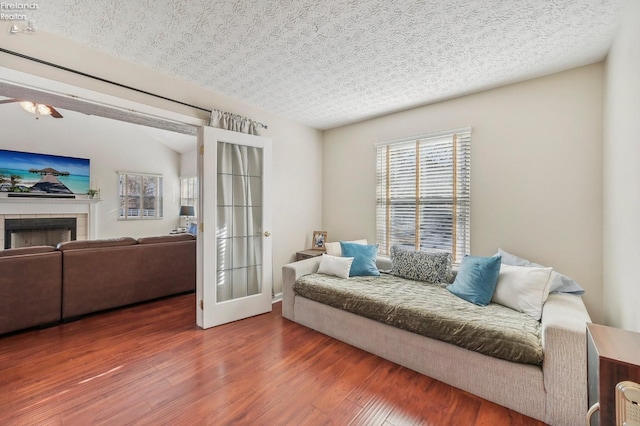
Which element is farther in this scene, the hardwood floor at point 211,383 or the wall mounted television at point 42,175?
the wall mounted television at point 42,175

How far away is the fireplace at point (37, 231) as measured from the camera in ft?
16.7

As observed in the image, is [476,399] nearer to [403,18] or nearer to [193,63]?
[403,18]

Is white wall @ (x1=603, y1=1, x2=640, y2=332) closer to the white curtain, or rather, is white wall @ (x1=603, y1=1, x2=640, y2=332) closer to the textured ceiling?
the textured ceiling

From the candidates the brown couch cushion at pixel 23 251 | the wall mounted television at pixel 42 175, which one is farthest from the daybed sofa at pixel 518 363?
the wall mounted television at pixel 42 175

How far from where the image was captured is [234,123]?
309 centimetres

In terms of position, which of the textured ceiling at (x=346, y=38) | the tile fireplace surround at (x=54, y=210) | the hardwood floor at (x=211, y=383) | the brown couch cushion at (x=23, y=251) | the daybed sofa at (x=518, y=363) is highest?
the textured ceiling at (x=346, y=38)

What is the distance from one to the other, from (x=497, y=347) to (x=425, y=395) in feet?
1.91

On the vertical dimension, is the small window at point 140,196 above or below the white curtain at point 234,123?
below

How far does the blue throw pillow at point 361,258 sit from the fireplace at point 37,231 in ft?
20.2

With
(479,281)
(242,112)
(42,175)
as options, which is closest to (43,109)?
(42,175)

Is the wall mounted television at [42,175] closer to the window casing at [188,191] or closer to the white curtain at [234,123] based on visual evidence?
the window casing at [188,191]

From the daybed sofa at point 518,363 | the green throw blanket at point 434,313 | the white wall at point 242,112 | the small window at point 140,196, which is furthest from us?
the small window at point 140,196

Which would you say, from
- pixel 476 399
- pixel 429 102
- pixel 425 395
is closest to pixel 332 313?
pixel 425 395

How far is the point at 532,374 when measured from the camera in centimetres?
162
